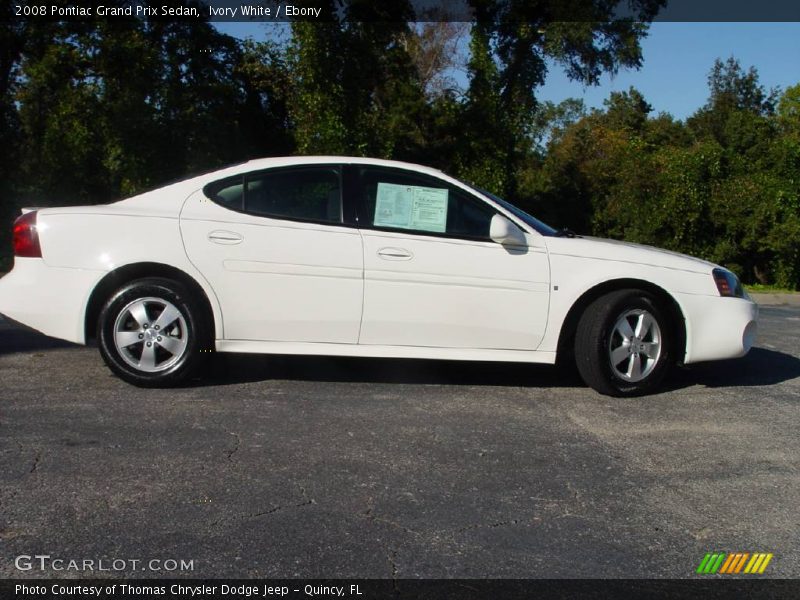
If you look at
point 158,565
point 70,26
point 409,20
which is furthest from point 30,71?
point 158,565

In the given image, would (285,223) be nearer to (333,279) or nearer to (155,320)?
(333,279)

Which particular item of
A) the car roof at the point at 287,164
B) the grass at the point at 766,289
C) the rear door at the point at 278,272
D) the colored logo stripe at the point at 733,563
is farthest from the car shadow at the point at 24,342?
the grass at the point at 766,289

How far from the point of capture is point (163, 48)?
58.8ft

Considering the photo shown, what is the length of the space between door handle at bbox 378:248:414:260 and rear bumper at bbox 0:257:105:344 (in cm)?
178

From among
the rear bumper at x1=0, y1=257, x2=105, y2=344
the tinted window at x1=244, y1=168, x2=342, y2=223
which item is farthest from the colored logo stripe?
the rear bumper at x1=0, y1=257, x2=105, y2=344

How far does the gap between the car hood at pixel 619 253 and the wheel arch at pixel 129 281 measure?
228 cm

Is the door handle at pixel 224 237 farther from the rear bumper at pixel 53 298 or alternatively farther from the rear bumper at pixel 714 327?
the rear bumper at pixel 714 327

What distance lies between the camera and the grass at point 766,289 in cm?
1696

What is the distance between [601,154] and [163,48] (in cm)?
1696

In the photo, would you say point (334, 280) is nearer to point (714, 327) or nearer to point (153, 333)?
point (153, 333)

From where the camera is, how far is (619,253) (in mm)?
6078

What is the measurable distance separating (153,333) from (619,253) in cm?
313

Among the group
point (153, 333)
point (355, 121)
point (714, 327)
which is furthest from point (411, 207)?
point (355, 121)
